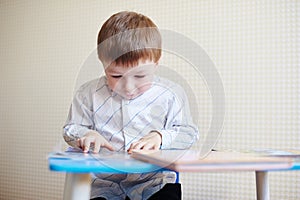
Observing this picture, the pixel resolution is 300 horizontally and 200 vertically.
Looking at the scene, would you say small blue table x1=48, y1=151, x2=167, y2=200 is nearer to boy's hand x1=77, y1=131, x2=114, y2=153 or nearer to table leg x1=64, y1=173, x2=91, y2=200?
table leg x1=64, y1=173, x2=91, y2=200

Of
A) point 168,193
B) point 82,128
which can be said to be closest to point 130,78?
point 82,128

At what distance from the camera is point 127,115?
84cm

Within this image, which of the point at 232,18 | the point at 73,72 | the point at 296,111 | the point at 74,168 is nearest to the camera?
the point at 74,168

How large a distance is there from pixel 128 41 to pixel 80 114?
0.21m

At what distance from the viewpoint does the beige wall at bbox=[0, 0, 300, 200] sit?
1099 mm

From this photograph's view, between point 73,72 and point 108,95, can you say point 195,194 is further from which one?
point 73,72

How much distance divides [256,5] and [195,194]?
2.14ft

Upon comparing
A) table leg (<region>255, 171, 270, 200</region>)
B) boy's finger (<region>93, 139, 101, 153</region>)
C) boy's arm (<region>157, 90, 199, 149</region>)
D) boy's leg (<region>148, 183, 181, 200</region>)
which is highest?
boy's arm (<region>157, 90, 199, 149</region>)

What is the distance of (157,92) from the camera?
0.88 m

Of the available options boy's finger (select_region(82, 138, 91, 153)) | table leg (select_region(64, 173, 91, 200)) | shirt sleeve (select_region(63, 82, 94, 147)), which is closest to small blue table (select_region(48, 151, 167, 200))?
table leg (select_region(64, 173, 91, 200))

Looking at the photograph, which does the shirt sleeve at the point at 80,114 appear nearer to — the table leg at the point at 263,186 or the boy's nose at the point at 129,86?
the boy's nose at the point at 129,86

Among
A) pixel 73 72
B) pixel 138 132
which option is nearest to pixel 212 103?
pixel 138 132

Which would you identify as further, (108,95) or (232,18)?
(232,18)

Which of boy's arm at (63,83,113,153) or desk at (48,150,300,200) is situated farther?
boy's arm at (63,83,113,153)
